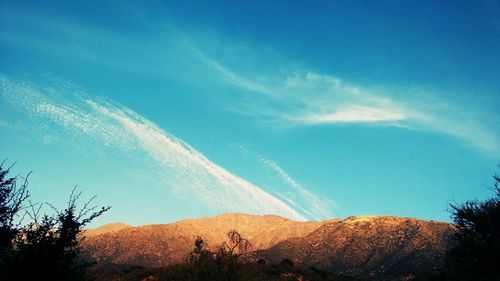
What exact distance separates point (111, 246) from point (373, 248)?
114 meters

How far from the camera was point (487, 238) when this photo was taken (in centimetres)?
2912

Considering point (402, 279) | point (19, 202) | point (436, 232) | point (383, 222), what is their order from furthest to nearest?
point (383, 222), point (436, 232), point (402, 279), point (19, 202)

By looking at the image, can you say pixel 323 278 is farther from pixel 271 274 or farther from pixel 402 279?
pixel 402 279

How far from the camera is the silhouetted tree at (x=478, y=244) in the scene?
27.5 m

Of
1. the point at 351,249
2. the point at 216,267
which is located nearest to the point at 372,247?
the point at 351,249

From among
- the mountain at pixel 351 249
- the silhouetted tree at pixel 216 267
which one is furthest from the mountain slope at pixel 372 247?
the silhouetted tree at pixel 216 267

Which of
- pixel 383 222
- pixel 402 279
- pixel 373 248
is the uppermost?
pixel 383 222

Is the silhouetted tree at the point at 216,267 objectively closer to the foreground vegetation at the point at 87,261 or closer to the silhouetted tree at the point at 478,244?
the foreground vegetation at the point at 87,261

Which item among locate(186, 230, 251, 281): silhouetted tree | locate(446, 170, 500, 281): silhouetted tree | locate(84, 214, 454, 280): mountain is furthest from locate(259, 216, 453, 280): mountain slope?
locate(186, 230, 251, 281): silhouetted tree

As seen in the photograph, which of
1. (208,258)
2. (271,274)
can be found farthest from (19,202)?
(271,274)

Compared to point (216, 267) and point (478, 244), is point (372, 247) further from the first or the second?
point (216, 267)

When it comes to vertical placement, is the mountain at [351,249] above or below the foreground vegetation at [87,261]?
above

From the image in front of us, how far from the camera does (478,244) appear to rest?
29.1 m

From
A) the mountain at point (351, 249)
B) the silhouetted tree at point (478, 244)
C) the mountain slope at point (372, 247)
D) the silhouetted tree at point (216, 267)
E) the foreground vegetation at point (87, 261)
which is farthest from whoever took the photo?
the mountain at point (351, 249)
